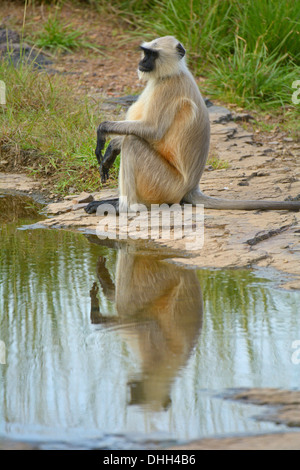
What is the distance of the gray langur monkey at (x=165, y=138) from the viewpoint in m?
5.15

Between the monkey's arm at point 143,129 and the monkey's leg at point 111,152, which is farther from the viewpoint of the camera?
the monkey's leg at point 111,152

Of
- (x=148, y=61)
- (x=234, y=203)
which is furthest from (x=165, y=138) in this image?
(x=234, y=203)

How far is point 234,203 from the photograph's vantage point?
209 inches

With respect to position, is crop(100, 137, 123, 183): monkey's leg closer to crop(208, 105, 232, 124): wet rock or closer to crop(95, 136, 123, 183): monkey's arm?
crop(95, 136, 123, 183): monkey's arm

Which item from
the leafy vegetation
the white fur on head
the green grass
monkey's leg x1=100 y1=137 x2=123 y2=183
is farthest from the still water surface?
the leafy vegetation

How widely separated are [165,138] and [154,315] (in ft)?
7.22

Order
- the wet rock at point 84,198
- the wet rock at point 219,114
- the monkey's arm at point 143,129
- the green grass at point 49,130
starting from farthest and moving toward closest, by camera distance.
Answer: the wet rock at point 219,114 → the green grass at point 49,130 → the wet rock at point 84,198 → the monkey's arm at point 143,129

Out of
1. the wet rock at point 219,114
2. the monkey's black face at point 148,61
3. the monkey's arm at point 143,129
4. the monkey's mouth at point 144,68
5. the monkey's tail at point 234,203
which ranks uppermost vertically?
the monkey's black face at point 148,61

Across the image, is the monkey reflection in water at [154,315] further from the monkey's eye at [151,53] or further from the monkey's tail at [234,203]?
the monkey's eye at [151,53]

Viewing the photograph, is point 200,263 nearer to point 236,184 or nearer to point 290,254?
point 290,254

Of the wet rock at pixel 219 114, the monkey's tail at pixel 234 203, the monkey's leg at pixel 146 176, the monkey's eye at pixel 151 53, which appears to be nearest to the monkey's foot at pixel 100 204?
the monkey's leg at pixel 146 176

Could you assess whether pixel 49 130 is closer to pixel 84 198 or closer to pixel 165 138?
pixel 84 198

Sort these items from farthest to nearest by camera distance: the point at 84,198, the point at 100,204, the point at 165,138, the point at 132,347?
1. the point at 84,198
2. the point at 100,204
3. the point at 165,138
4. the point at 132,347

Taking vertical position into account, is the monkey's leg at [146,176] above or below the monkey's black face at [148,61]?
below
